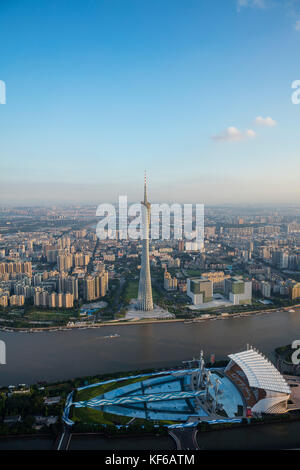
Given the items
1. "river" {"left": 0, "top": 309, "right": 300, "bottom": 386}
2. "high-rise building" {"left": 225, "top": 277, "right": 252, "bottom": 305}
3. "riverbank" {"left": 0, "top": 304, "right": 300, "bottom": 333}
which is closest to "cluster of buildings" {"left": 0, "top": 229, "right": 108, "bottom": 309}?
"riverbank" {"left": 0, "top": 304, "right": 300, "bottom": 333}

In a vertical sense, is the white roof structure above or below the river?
above

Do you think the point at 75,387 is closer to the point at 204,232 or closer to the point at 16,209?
the point at 204,232

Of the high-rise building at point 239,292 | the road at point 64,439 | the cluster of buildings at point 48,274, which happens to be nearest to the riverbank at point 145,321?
the high-rise building at point 239,292

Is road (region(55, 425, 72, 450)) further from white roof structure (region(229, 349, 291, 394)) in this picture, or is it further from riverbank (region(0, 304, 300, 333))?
riverbank (region(0, 304, 300, 333))

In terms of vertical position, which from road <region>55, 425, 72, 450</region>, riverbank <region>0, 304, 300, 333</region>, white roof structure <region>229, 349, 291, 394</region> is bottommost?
road <region>55, 425, 72, 450</region>

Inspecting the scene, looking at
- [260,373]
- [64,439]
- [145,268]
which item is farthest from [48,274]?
[260,373]

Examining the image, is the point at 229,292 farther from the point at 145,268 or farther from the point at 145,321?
the point at 145,321
